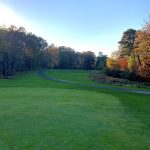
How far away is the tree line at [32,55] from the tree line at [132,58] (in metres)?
26.5

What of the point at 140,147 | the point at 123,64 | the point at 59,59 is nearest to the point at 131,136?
the point at 140,147

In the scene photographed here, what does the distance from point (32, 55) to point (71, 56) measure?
123 feet

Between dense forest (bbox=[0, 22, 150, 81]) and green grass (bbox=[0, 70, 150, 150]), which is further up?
dense forest (bbox=[0, 22, 150, 81])

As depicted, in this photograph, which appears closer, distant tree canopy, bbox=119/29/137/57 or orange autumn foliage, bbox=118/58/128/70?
orange autumn foliage, bbox=118/58/128/70

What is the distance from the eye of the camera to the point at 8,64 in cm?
8612

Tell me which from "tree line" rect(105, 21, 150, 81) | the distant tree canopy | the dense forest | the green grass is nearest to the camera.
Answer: the green grass

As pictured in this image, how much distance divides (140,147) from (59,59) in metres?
133

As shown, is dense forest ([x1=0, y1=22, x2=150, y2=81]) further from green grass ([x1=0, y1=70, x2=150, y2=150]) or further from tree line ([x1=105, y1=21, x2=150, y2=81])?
green grass ([x1=0, y1=70, x2=150, y2=150])

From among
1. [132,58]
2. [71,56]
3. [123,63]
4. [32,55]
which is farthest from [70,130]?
[71,56]

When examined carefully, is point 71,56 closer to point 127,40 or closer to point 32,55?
point 32,55

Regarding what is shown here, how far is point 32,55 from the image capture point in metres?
111

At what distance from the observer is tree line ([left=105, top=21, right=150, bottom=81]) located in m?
47.4

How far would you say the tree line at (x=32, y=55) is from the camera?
7881cm

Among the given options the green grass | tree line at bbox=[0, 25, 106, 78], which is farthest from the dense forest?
the green grass
